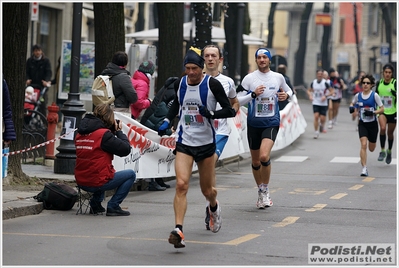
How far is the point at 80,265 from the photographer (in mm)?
8344

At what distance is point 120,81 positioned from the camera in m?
14.8

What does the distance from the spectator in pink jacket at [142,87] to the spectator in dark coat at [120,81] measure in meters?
0.55

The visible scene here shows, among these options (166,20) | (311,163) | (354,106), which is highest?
(166,20)

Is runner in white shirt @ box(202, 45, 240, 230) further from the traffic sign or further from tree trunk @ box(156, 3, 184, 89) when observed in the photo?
the traffic sign

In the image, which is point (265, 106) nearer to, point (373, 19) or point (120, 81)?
point (120, 81)

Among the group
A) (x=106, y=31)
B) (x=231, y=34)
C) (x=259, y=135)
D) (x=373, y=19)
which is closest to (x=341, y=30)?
(x=373, y=19)

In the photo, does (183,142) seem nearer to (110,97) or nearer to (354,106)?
(110,97)

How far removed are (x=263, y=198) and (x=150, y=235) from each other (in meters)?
2.78

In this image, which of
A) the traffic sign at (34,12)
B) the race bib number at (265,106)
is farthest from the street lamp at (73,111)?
the traffic sign at (34,12)

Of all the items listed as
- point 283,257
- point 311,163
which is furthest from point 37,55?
point 283,257

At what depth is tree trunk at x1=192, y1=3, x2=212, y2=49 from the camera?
2221cm

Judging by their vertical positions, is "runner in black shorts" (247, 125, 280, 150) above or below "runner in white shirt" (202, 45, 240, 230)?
below

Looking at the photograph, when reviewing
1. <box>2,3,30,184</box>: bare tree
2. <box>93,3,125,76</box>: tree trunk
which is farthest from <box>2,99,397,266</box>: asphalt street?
<box>93,3,125,76</box>: tree trunk

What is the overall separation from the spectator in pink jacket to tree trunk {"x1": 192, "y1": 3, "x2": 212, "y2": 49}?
249 inches
